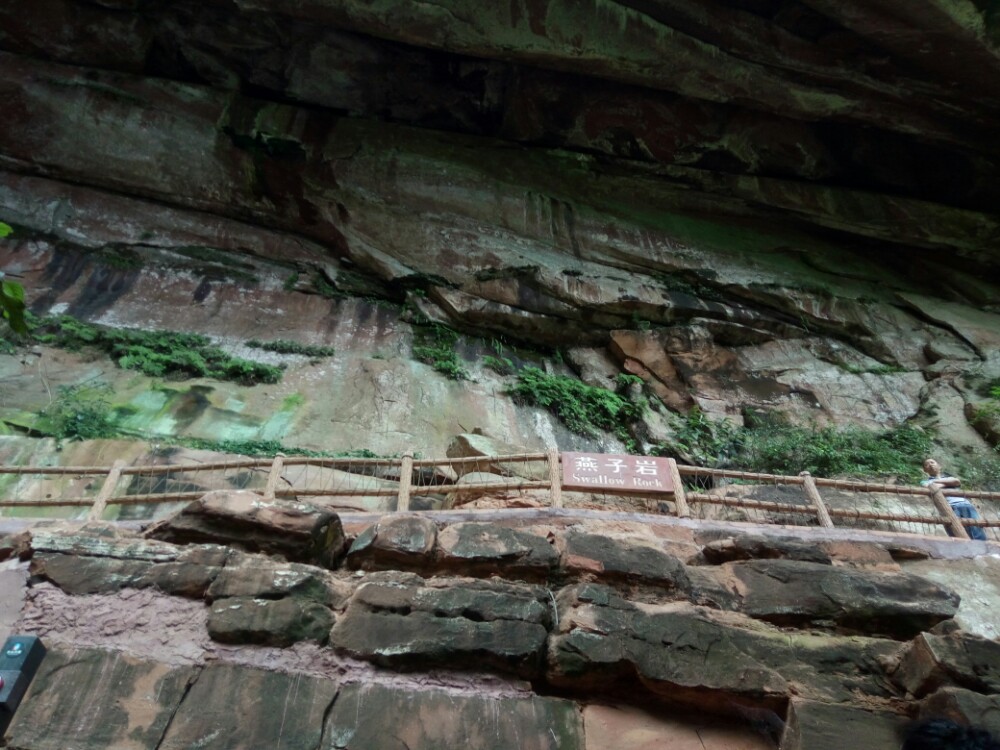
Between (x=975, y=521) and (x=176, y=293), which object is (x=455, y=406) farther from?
(x=975, y=521)

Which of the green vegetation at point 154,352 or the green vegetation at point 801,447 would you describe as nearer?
the green vegetation at point 154,352

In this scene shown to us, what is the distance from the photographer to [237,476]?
312 inches

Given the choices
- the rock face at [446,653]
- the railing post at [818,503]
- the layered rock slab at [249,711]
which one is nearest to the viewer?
the layered rock slab at [249,711]

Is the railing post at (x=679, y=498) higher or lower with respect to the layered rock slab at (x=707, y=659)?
higher

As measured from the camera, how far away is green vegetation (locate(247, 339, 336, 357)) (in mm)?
11656

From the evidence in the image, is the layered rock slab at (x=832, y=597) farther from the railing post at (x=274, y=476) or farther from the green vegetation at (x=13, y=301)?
the green vegetation at (x=13, y=301)

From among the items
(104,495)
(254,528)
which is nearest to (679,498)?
(254,528)

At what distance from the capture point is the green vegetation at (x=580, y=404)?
12.0m

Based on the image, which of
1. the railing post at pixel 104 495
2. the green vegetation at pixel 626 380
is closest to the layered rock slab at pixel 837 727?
the railing post at pixel 104 495

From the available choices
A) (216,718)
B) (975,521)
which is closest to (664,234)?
(975,521)

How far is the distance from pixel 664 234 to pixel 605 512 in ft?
Result: 34.7

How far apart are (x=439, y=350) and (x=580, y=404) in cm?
292

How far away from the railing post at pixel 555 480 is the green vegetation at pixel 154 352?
6543 millimetres

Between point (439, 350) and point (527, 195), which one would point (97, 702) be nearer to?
point (439, 350)
